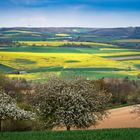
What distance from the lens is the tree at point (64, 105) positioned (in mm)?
37781

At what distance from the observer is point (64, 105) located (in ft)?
125

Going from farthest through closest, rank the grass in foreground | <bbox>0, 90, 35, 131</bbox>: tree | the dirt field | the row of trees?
the dirt field
the row of trees
<bbox>0, 90, 35, 131</bbox>: tree
the grass in foreground

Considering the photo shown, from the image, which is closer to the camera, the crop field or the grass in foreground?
the grass in foreground

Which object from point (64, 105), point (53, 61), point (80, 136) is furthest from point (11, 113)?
point (53, 61)

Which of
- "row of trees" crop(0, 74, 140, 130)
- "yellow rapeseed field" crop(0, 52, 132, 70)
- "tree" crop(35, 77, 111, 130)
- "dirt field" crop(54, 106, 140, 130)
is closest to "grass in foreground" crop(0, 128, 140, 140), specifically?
"row of trees" crop(0, 74, 140, 130)

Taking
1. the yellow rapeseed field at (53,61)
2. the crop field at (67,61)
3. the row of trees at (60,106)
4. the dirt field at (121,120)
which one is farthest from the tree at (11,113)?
the yellow rapeseed field at (53,61)

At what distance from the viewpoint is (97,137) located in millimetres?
23516

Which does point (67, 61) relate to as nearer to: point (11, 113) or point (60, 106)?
point (60, 106)

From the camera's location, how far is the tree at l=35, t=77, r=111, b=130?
37.8 m

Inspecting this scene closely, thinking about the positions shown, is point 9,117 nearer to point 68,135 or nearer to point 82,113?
point 82,113

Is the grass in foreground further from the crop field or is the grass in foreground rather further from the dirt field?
the crop field

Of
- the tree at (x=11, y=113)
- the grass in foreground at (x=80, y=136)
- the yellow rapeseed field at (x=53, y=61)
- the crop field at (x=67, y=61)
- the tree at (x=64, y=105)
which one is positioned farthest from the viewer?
the yellow rapeseed field at (x=53, y=61)

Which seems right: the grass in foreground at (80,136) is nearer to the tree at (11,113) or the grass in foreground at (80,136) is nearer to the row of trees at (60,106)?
the tree at (11,113)

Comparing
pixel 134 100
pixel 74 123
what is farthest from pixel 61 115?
pixel 134 100
